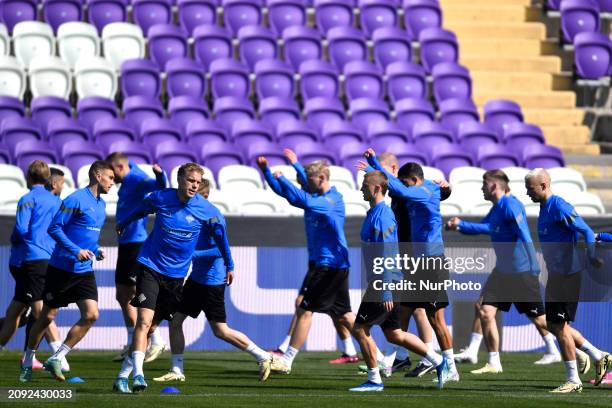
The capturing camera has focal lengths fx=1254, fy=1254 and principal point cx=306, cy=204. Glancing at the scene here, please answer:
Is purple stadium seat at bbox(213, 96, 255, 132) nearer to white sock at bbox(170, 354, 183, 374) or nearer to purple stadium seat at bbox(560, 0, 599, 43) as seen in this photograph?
purple stadium seat at bbox(560, 0, 599, 43)

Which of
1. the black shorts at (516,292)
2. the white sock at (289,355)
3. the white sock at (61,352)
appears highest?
the black shorts at (516,292)

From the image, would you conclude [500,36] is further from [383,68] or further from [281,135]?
[281,135]

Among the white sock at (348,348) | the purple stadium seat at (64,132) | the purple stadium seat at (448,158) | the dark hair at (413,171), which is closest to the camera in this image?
the dark hair at (413,171)

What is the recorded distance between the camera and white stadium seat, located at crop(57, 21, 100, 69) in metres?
21.4

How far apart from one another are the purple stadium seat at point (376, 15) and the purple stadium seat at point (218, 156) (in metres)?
5.03

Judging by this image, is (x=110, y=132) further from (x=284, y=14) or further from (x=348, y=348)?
(x=348, y=348)

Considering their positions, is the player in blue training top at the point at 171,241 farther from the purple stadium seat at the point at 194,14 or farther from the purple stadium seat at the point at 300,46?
the purple stadium seat at the point at 194,14

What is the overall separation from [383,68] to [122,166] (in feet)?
31.3

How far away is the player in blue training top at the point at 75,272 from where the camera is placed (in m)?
11.6

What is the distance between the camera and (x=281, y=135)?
19656 millimetres

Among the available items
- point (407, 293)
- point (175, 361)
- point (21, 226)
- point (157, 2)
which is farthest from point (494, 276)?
point (157, 2)

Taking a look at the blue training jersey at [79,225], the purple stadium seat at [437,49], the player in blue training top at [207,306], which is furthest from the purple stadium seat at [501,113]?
the blue training jersey at [79,225]

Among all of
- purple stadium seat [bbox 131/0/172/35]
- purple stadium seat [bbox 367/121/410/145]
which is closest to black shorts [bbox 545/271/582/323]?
purple stadium seat [bbox 367/121/410/145]

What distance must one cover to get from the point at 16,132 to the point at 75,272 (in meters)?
7.59
